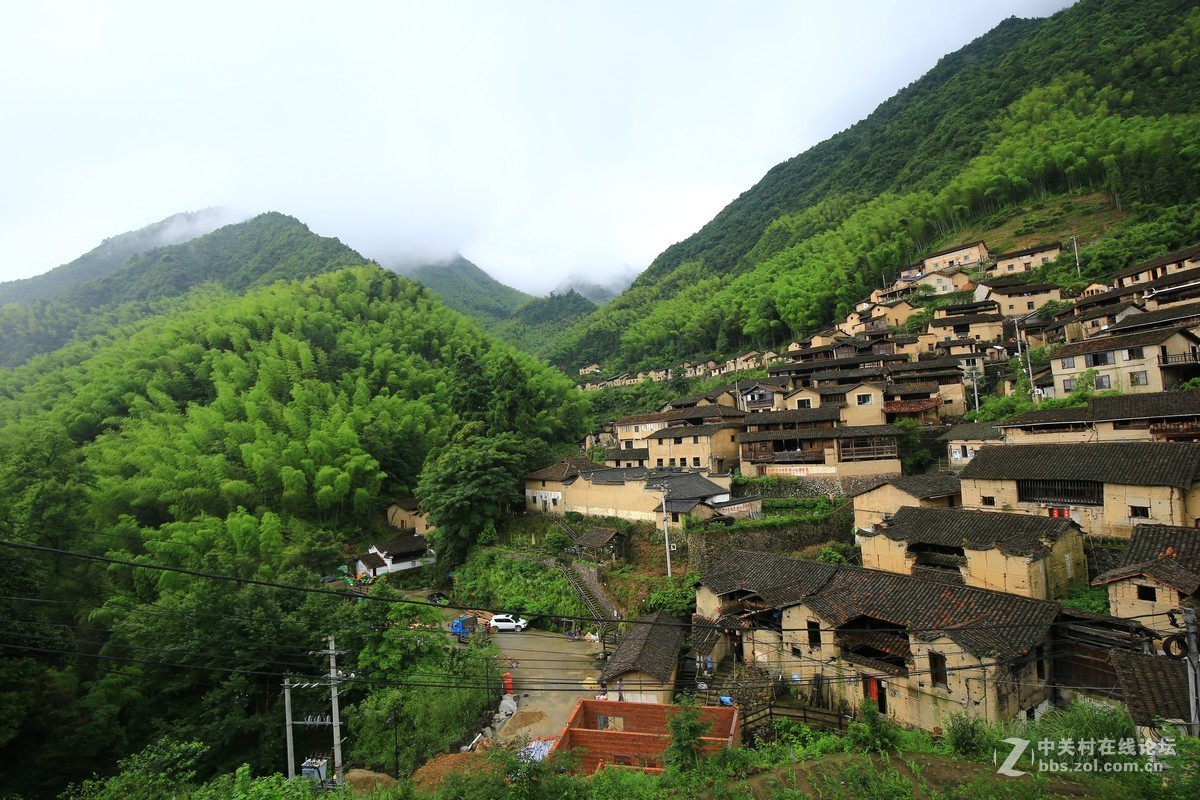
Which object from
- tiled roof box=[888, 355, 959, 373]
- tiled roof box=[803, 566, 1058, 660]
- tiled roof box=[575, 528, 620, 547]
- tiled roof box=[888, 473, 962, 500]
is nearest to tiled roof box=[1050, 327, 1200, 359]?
tiled roof box=[888, 355, 959, 373]

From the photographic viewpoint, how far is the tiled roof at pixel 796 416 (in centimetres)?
2039

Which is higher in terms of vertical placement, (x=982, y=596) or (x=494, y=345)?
(x=494, y=345)

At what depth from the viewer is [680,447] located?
74.5ft

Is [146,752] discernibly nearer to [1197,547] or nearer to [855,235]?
[1197,547]

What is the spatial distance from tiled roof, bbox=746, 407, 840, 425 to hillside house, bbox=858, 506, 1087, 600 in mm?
7366

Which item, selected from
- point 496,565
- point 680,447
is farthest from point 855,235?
point 496,565

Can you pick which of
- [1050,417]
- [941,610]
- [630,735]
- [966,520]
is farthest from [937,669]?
[1050,417]

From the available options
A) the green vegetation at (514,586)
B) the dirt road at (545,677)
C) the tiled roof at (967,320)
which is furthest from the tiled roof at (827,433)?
the tiled roof at (967,320)

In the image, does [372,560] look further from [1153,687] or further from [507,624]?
[1153,687]

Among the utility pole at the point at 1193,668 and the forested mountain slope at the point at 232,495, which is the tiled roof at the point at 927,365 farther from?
the utility pole at the point at 1193,668

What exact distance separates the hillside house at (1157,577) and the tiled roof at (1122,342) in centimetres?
1017

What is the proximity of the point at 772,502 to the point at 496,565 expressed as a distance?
9799 millimetres

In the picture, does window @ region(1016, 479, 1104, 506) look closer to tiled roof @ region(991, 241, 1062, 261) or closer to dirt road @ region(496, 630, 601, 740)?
dirt road @ region(496, 630, 601, 740)

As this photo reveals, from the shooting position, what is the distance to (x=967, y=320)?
28688mm
